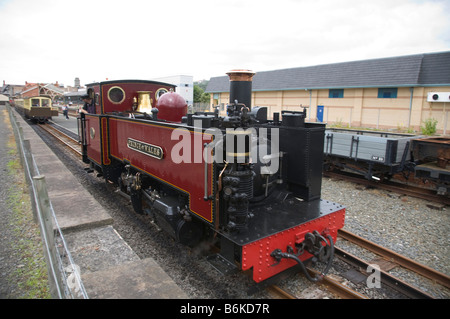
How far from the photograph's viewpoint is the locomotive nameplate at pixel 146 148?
16.2 ft

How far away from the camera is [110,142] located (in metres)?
7.39

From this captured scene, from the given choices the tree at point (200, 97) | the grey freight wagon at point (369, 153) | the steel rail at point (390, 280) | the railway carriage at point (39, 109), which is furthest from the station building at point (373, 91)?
the steel rail at point (390, 280)

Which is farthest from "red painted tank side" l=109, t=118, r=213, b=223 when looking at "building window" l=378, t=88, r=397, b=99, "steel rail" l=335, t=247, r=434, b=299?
"building window" l=378, t=88, r=397, b=99

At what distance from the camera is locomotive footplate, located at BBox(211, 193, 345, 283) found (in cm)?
342

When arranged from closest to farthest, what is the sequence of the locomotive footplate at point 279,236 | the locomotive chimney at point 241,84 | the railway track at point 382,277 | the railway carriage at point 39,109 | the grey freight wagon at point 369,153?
the locomotive footplate at point 279,236, the railway track at point 382,277, the locomotive chimney at point 241,84, the grey freight wagon at point 369,153, the railway carriage at point 39,109

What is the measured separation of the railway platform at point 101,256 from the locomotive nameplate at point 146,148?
123cm

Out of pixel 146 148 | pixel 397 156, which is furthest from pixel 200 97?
pixel 146 148

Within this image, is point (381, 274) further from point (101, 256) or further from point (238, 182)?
point (101, 256)

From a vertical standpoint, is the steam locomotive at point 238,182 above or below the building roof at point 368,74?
below

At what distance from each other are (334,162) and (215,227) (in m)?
7.30

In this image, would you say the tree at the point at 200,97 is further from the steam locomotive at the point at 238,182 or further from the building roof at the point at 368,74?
the steam locomotive at the point at 238,182

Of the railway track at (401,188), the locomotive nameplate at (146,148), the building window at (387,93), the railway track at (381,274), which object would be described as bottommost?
the railway track at (381,274)

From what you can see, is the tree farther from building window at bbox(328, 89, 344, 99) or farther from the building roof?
building window at bbox(328, 89, 344, 99)
